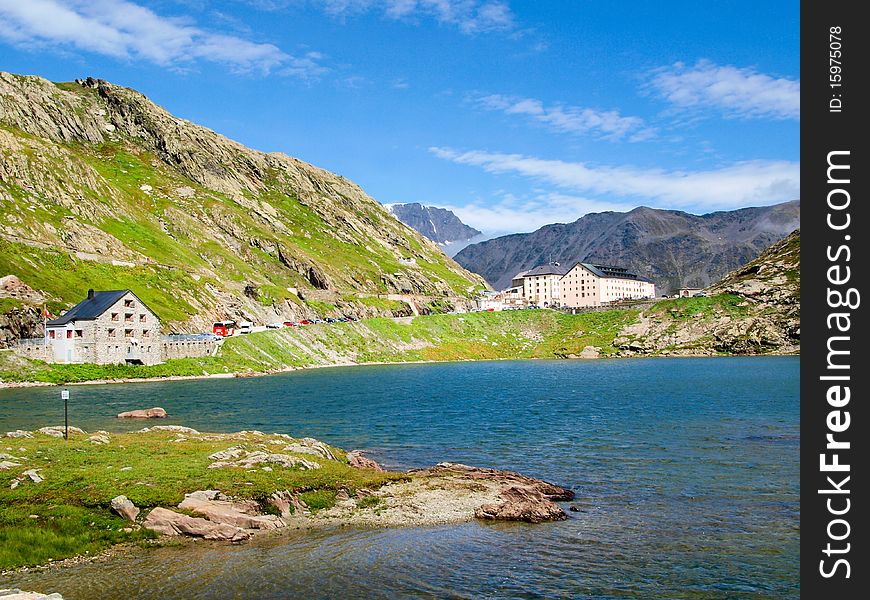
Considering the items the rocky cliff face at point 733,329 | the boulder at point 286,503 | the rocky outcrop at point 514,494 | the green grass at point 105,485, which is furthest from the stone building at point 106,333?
the rocky cliff face at point 733,329

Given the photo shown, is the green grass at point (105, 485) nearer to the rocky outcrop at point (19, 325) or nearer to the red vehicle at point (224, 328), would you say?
the rocky outcrop at point (19, 325)

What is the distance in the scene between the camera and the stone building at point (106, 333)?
11162 centimetres

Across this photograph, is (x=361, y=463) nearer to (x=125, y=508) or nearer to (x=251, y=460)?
(x=251, y=460)

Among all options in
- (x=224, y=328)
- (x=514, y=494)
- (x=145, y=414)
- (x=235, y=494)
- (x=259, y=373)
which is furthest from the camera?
(x=224, y=328)

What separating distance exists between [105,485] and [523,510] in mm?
20885

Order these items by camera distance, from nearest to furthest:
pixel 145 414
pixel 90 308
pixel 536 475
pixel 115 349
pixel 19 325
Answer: pixel 536 475 < pixel 145 414 < pixel 19 325 < pixel 115 349 < pixel 90 308

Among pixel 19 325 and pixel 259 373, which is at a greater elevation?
pixel 19 325

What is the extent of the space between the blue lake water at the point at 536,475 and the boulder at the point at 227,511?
1576mm

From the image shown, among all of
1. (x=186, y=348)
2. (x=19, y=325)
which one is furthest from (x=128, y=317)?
(x=19, y=325)

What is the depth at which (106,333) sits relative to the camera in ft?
378

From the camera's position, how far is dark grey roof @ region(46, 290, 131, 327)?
113312 mm

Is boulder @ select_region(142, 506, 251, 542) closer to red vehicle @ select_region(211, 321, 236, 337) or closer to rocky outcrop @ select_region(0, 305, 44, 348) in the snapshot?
rocky outcrop @ select_region(0, 305, 44, 348)

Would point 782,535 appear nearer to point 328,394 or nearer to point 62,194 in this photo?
point 328,394

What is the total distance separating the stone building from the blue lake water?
16.4m
